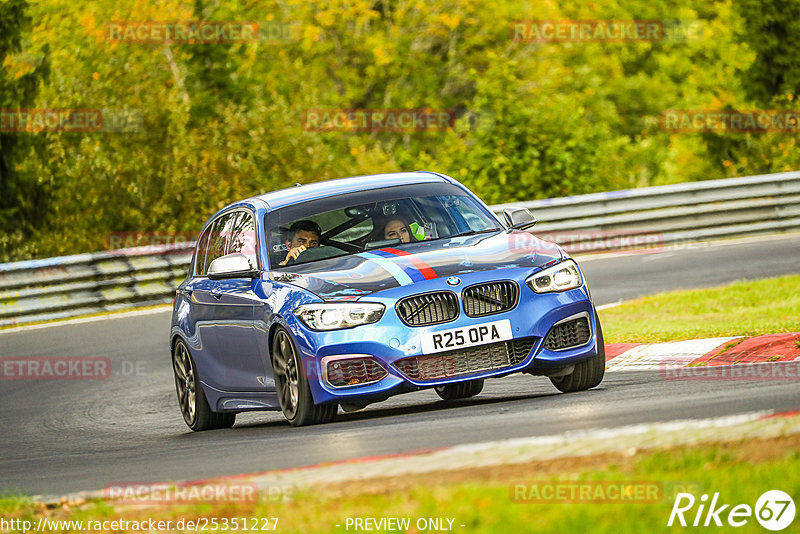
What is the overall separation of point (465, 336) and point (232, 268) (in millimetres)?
1873

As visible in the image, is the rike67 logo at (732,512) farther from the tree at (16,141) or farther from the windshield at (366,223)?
the tree at (16,141)

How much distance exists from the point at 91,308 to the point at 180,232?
5.41 metres

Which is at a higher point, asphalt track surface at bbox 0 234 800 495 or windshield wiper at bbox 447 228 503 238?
windshield wiper at bbox 447 228 503 238

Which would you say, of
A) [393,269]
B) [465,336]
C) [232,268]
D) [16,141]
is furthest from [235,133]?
[465,336]

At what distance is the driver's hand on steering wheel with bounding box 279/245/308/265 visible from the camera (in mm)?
9570

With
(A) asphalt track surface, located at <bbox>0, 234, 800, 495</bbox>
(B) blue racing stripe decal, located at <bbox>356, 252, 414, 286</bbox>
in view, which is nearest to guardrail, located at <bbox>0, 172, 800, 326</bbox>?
(A) asphalt track surface, located at <bbox>0, 234, 800, 495</bbox>

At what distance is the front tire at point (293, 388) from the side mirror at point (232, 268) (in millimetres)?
631

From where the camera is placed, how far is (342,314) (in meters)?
8.49

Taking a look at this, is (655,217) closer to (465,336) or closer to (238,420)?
(238,420)

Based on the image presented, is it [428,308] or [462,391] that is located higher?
[428,308]

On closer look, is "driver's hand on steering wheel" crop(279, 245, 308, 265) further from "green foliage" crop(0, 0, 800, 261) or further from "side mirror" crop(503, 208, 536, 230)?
"green foliage" crop(0, 0, 800, 261)

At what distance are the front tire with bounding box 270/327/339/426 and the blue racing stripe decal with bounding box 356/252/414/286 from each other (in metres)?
0.76

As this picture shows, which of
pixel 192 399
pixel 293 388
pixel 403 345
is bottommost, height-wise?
pixel 192 399

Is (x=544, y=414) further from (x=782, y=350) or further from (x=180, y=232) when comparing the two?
(x=180, y=232)
